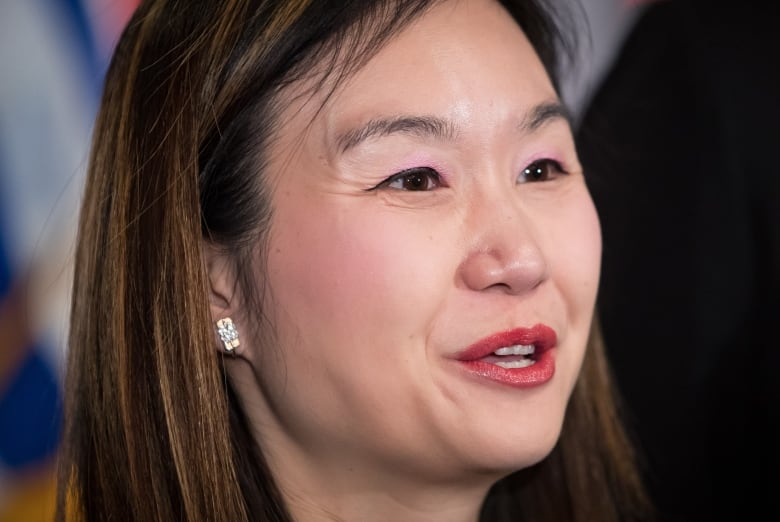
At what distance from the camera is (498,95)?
46.8 inches

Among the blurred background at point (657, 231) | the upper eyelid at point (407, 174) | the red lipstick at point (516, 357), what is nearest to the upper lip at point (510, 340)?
the red lipstick at point (516, 357)

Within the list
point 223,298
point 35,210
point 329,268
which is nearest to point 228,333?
point 223,298

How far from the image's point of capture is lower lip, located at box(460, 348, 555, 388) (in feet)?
3.69

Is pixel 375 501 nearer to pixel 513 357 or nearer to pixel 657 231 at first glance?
pixel 513 357

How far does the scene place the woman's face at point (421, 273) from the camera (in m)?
1.12

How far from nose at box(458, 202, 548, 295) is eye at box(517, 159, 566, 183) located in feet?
0.35

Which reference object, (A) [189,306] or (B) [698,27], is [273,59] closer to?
(A) [189,306]

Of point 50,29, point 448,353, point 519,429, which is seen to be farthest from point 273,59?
point 50,29

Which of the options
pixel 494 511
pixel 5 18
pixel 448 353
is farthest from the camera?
pixel 5 18

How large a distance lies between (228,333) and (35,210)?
0.85 meters

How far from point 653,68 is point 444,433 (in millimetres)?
1043

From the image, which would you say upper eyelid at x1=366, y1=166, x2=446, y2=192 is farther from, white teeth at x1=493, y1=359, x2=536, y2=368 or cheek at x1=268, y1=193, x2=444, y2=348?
white teeth at x1=493, y1=359, x2=536, y2=368

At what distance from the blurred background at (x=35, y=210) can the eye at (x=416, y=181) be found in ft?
2.99

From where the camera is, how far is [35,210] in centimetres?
191
